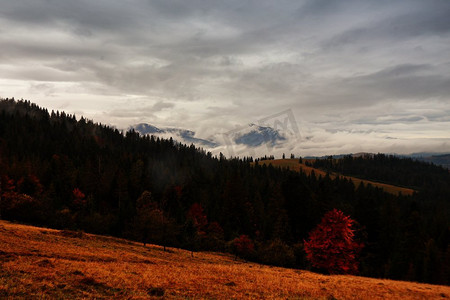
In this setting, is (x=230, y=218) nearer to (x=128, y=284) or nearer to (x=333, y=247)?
(x=333, y=247)

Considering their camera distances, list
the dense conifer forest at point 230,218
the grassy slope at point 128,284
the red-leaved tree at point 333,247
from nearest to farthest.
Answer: the grassy slope at point 128,284 < the red-leaved tree at point 333,247 < the dense conifer forest at point 230,218

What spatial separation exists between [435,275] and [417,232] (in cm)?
1413

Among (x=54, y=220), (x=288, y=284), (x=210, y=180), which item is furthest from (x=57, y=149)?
(x=288, y=284)

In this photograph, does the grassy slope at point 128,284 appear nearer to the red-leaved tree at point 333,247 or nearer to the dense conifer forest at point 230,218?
the red-leaved tree at point 333,247

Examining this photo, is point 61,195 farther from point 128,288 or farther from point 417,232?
point 417,232

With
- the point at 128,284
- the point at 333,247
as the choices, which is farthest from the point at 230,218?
the point at 128,284

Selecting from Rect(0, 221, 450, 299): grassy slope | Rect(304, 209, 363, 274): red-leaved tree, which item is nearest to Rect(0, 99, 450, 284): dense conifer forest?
Rect(304, 209, 363, 274): red-leaved tree

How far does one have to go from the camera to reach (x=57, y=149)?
19925 centimetres

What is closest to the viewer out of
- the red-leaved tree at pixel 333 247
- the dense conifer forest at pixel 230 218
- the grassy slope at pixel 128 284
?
the grassy slope at pixel 128 284

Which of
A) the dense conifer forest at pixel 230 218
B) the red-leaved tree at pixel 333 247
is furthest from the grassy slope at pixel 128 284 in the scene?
the dense conifer forest at pixel 230 218

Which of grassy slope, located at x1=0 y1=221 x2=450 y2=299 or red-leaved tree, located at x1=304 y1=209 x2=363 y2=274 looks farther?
red-leaved tree, located at x1=304 y1=209 x2=363 y2=274

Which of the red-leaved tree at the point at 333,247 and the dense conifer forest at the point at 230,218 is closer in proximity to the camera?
the red-leaved tree at the point at 333,247

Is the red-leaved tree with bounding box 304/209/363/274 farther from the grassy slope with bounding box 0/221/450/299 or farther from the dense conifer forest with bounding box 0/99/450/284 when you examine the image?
the grassy slope with bounding box 0/221/450/299

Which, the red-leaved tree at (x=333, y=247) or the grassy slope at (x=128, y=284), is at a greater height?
the grassy slope at (x=128, y=284)
